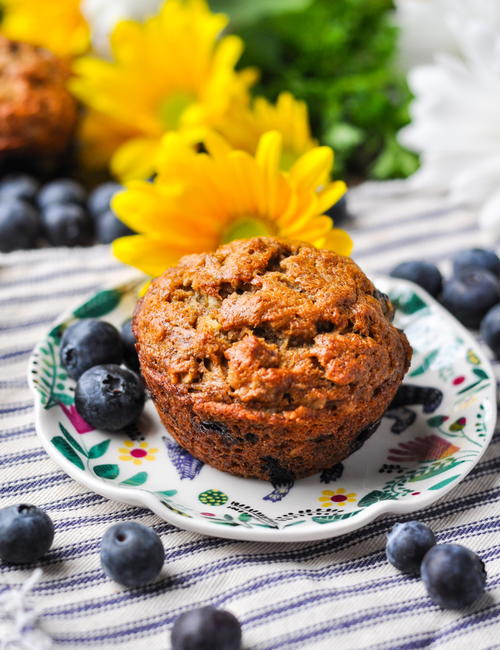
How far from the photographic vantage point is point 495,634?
1787 millimetres

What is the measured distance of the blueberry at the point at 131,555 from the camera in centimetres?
186

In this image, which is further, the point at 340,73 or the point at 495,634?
the point at 340,73

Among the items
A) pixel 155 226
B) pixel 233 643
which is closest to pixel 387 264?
pixel 155 226

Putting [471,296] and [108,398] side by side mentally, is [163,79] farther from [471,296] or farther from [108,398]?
[108,398]

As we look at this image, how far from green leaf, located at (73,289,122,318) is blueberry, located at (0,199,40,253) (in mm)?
990

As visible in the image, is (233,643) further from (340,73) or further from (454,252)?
(340,73)

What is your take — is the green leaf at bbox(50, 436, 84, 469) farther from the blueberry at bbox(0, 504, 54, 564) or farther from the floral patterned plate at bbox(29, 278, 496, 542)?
the blueberry at bbox(0, 504, 54, 564)

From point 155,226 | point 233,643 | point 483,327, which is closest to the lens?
point 233,643

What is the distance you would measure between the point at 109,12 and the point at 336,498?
8.93ft

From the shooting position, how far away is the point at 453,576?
5.93 ft

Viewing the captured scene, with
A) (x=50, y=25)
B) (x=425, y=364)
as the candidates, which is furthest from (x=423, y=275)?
(x=50, y=25)

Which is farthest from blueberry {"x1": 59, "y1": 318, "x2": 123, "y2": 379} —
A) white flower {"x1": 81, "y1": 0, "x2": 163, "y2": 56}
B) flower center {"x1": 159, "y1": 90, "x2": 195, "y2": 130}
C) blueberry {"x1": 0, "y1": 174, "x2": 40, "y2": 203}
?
white flower {"x1": 81, "y1": 0, "x2": 163, "y2": 56}

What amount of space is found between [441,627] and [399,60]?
3.32m

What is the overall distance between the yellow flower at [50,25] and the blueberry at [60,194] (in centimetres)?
73
